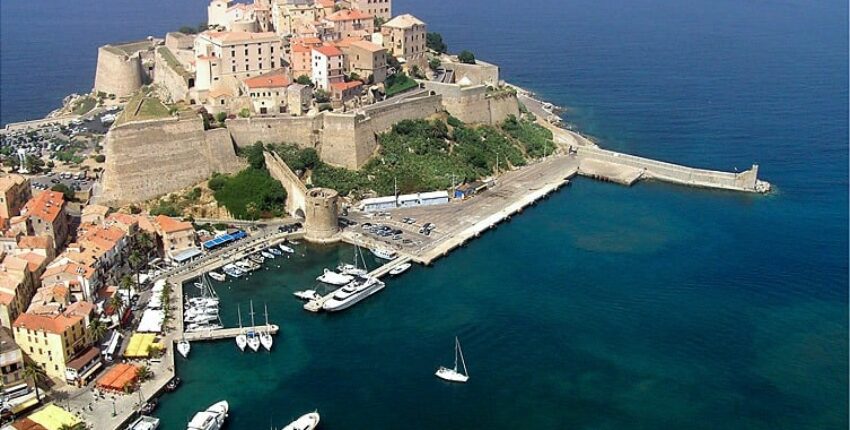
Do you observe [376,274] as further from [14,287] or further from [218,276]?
[14,287]

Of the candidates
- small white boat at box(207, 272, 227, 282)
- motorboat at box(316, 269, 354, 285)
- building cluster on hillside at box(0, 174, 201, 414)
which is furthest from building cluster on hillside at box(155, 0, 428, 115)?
motorboat at box(316, 269, 354, 285)

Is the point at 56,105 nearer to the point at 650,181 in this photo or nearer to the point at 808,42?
the point at 650,181

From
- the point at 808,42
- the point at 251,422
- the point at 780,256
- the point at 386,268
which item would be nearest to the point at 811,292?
the point at 780,256

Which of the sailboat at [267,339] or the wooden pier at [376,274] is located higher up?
the wooden pier at [376,274]

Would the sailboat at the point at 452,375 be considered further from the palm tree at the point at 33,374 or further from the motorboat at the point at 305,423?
the palm tree at the point at 33,374

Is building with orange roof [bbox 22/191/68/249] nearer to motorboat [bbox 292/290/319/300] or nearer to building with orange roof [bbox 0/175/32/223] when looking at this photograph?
building with orange roof [bbox 0/175/32/223]

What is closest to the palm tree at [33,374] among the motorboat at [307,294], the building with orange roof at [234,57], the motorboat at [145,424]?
the motorboat at [145,424]

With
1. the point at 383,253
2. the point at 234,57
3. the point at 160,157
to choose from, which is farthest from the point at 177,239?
the point at 234,57
